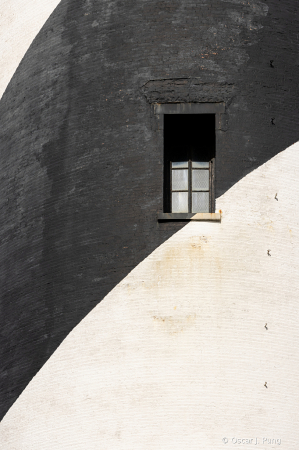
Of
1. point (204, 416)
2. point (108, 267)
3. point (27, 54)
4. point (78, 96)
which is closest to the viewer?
point (204, 416)

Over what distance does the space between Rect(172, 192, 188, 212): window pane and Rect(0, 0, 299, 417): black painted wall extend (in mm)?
538

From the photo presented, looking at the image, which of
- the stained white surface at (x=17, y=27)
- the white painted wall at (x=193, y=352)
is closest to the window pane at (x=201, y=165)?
the white painted wall at (x=193, y=352)

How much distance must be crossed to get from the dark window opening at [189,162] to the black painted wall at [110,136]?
385 millimetres

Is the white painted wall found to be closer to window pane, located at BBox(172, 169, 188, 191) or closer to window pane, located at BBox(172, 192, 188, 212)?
window pane, located at BBox(172, 192, 188, 212)

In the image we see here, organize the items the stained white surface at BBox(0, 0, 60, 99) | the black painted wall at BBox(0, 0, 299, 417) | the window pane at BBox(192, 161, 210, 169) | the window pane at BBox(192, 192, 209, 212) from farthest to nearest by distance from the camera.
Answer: the stained white surface at BBox(0, 0, 60, 99), the window pane at BBox(192, 161, 210, 169), the window pane at BBox(192, 192, 209, 212), the black painted wall at BBox(0, 0, 299, 417)

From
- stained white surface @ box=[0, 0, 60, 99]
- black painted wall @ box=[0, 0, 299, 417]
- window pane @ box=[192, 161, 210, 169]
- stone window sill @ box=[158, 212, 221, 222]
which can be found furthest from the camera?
stained white surface @ box=[0, 0, 60, 99]

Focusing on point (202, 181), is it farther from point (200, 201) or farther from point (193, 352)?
point (193, 352)

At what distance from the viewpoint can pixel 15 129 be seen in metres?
14.7

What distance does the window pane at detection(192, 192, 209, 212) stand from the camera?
13.8 m

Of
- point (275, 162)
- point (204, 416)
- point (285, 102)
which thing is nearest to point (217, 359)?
point (204, 416)

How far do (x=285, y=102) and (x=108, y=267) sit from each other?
329 centimetres

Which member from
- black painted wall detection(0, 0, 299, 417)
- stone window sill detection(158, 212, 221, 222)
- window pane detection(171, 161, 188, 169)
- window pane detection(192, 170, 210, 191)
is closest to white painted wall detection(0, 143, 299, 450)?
stone window sill detection(158, 212, 221, 222)

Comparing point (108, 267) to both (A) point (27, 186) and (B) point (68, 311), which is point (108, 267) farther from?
(A) point (27, 186)

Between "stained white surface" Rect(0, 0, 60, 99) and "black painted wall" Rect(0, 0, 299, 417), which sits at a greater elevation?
"stained white surface" Rect(0, 0, 60, 99)
